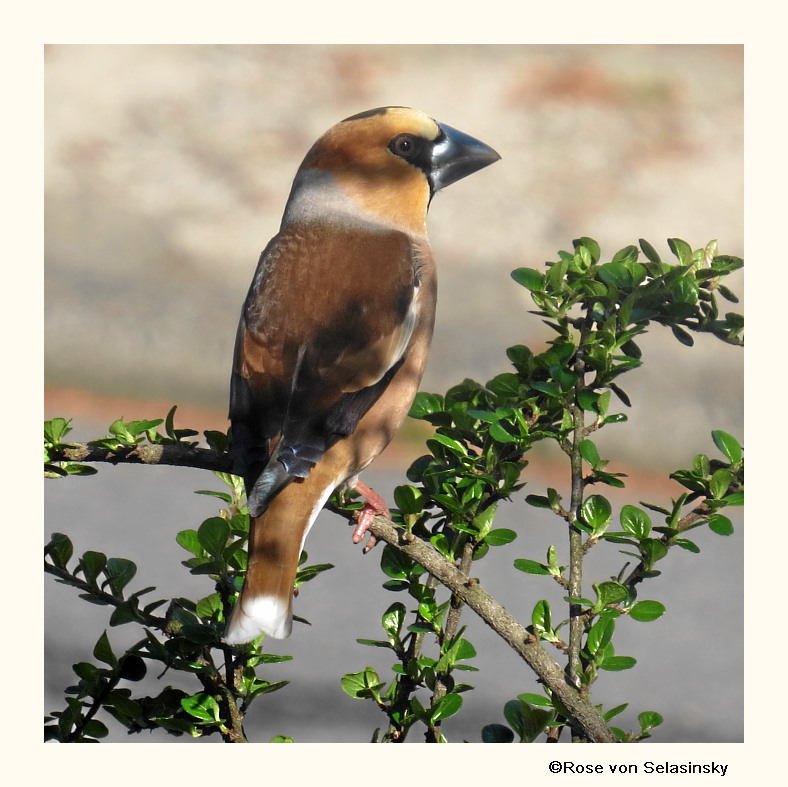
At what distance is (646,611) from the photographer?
0.99m

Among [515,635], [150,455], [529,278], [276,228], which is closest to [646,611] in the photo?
[515,635]

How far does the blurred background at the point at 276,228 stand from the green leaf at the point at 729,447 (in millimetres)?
298

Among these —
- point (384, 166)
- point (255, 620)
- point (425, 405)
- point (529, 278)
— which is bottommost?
point (255, 620)

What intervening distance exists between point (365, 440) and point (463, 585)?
210 millimetres

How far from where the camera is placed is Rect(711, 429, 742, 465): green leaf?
104 cm

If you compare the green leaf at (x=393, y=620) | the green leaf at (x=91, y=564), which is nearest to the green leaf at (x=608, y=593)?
the green leaf at (x=393, y=620)

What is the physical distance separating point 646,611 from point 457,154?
64 centimetres

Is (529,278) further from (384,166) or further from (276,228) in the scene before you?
(276,228)

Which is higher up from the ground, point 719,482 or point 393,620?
point 719,482

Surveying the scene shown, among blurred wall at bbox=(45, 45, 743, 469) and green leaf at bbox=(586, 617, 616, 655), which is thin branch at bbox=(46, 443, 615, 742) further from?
blurred wall at bbox=(45, 45, 743, 469)

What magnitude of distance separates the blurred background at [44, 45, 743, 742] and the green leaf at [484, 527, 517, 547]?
0.31 meters

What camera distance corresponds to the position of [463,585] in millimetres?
971

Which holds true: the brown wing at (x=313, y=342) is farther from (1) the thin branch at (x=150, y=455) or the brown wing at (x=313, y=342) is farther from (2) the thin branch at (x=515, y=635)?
(2) the thin branch at (x=515, y=635)

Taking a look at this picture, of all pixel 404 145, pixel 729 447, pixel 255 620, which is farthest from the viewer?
pixel 404 145
